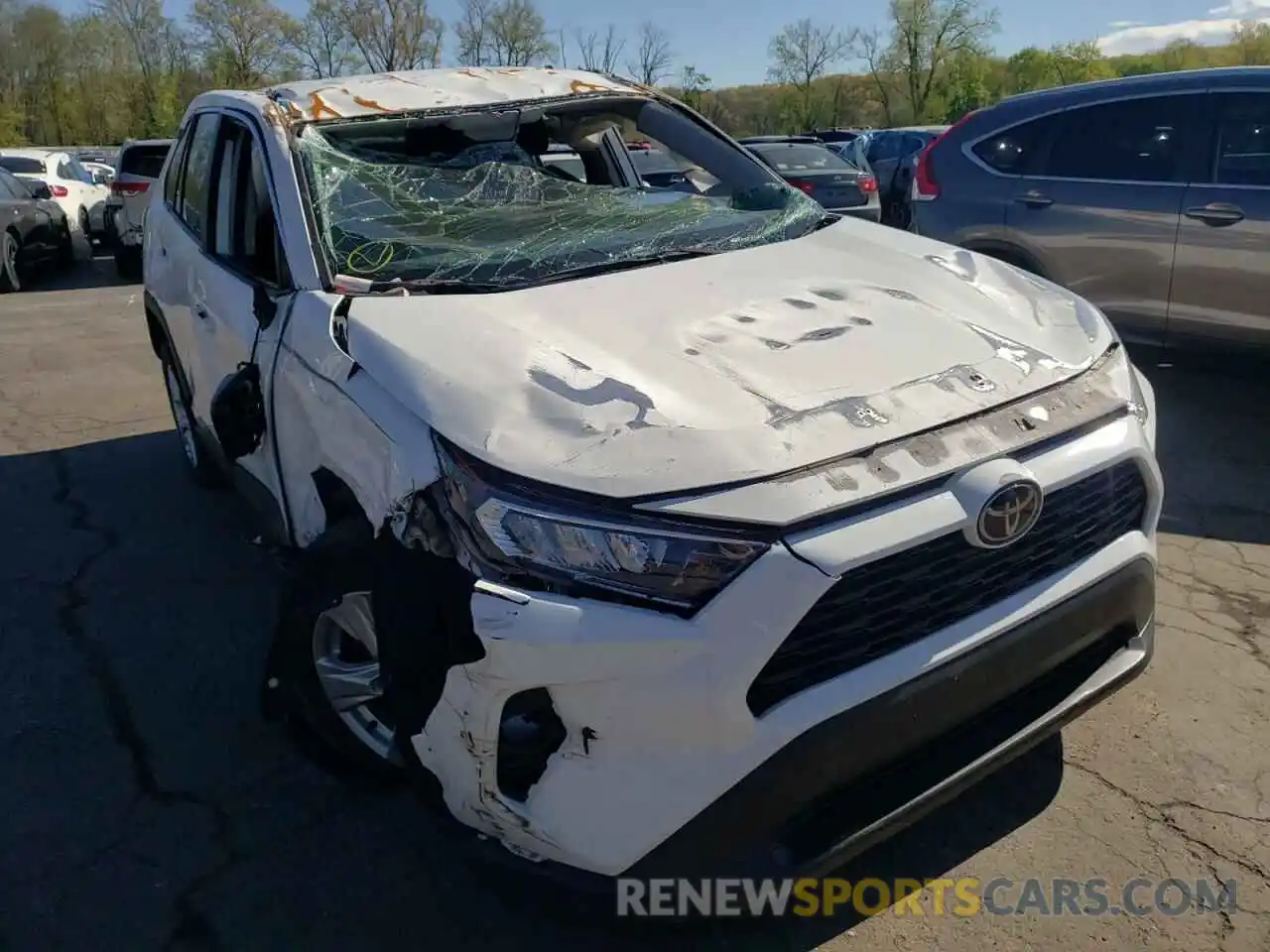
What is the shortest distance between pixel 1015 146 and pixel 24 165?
51.4 ft

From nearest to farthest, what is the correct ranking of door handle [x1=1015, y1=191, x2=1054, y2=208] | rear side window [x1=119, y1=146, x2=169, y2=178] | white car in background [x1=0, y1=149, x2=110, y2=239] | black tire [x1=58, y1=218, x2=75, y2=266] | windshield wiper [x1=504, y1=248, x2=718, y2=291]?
windshield wiper [x1=504, y1=248, x2=718, y2=291]
door handle [x1=1015, y1=191, x2=1054, y2=208]
rear side window [x1=119, y1=146, x2=169, y2=178]
black tire [x1=58, y1=218, x2=75, y2=266]
white car in background [x1=0, y1=149, x2=110, y2=239]

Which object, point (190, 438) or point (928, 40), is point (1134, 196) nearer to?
point (190, 438)

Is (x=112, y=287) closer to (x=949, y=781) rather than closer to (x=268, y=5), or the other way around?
(x=949, y=781)

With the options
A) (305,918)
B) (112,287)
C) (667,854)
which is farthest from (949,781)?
(112,287)

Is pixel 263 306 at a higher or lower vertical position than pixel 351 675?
higher

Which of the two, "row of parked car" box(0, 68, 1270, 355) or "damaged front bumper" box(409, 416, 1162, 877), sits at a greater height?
"row of parked car" box(0, 68, 1270, 355)

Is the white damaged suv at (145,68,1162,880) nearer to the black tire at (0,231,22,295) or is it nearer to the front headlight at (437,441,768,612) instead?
the front headlight at (437,441,768,612)

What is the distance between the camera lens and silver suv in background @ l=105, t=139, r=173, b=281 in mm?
13055

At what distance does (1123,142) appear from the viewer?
5.78m

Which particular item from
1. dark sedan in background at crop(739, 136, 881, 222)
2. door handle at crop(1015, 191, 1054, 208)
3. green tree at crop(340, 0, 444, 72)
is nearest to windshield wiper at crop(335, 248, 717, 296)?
door handle at crop(1015, 191, 1054, 208)

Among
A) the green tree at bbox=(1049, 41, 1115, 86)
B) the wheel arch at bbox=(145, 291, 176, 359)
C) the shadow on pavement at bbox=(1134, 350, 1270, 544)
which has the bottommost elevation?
the shadow on pavement at bbox=(1134, 350, 1270, 544)

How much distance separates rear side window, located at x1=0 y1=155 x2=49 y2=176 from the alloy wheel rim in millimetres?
16460

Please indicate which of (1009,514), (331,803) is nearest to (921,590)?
(1009,514)

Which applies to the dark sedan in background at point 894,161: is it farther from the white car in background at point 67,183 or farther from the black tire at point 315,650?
the black tire at point 315,650
